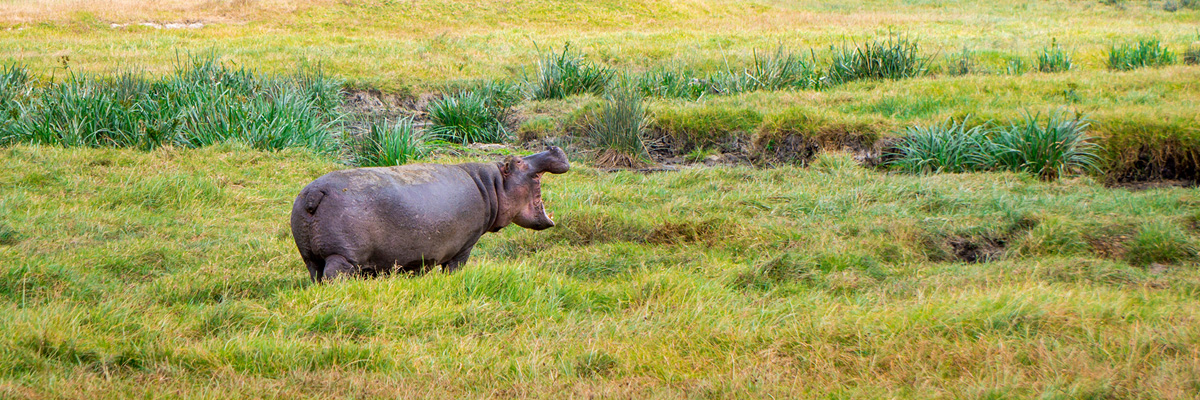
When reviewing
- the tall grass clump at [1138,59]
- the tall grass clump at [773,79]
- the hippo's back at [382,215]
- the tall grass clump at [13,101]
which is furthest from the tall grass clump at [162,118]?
the tall grass clump at [1138,59]

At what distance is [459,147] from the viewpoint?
10.5 metres

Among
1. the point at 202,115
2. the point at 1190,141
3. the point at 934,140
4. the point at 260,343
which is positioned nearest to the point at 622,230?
the point at 260,343

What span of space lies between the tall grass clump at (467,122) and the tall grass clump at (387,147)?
72.6 inches

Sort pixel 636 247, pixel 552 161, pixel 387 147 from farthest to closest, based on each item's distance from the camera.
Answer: pixel 387 147, pixel 636 247, pixel 552 161

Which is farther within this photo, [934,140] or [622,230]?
[934,140]

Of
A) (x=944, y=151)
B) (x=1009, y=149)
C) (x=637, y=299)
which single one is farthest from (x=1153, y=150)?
(x=637, y=299)

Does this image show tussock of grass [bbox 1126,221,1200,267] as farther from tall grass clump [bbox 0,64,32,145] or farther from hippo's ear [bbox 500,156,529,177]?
tall grass clump [bbox 0,64,32,145]

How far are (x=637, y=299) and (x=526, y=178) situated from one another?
91 centimetres

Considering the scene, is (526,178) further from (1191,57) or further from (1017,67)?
(1191,57)

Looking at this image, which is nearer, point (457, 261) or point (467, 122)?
point (457, 261)

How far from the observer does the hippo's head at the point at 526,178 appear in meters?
4.82

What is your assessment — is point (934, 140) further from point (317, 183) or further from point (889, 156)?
point (317, 183)

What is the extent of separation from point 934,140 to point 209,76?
331 inches

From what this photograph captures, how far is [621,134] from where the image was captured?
9914 mm
